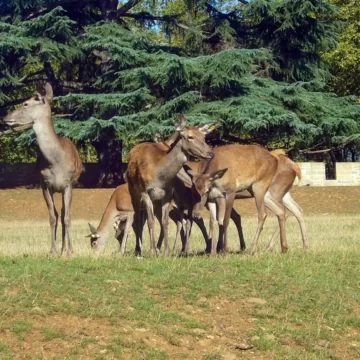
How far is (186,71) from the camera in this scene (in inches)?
1220

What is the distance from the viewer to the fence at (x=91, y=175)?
38562mm

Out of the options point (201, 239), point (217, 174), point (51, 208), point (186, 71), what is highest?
point (186, 71)

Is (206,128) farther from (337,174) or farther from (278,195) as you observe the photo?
(337,174)

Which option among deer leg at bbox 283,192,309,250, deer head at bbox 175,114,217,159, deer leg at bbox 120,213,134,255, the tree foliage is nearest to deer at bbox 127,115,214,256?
deer head at bbox 175,114,217,159

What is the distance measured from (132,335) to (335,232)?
39.6 ft

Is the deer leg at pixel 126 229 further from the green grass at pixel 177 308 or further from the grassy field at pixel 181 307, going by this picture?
the green grass at pixel 177 308

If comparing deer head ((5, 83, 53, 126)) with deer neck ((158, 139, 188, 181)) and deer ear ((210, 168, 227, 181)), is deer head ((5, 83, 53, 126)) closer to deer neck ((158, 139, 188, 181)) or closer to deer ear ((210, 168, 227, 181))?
deer neck ((158, 139, 188, 181))

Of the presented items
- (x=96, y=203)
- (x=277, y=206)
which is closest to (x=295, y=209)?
(x=277, y=206)

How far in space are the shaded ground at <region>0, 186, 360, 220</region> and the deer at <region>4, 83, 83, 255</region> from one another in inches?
629

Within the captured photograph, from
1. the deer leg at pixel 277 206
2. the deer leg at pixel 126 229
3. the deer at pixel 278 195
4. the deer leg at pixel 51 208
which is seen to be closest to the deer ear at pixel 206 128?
the deer at pixel 278 195

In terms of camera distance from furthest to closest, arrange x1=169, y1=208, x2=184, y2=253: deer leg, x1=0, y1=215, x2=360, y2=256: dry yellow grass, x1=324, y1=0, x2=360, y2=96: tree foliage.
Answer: x1=324, y1=0, x2=360, y2=96: tree foliage, x1=169, y1=208, x2=184, y2=253: deer leg, x1=0, y1=215, x2=360, y2=256: dry yellow grass

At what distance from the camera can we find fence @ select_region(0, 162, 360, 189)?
38.6 metres

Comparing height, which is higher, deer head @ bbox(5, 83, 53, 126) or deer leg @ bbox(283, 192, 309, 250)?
deer head @ bbox(5, 83, 53, 126)

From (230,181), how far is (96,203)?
738 inches
